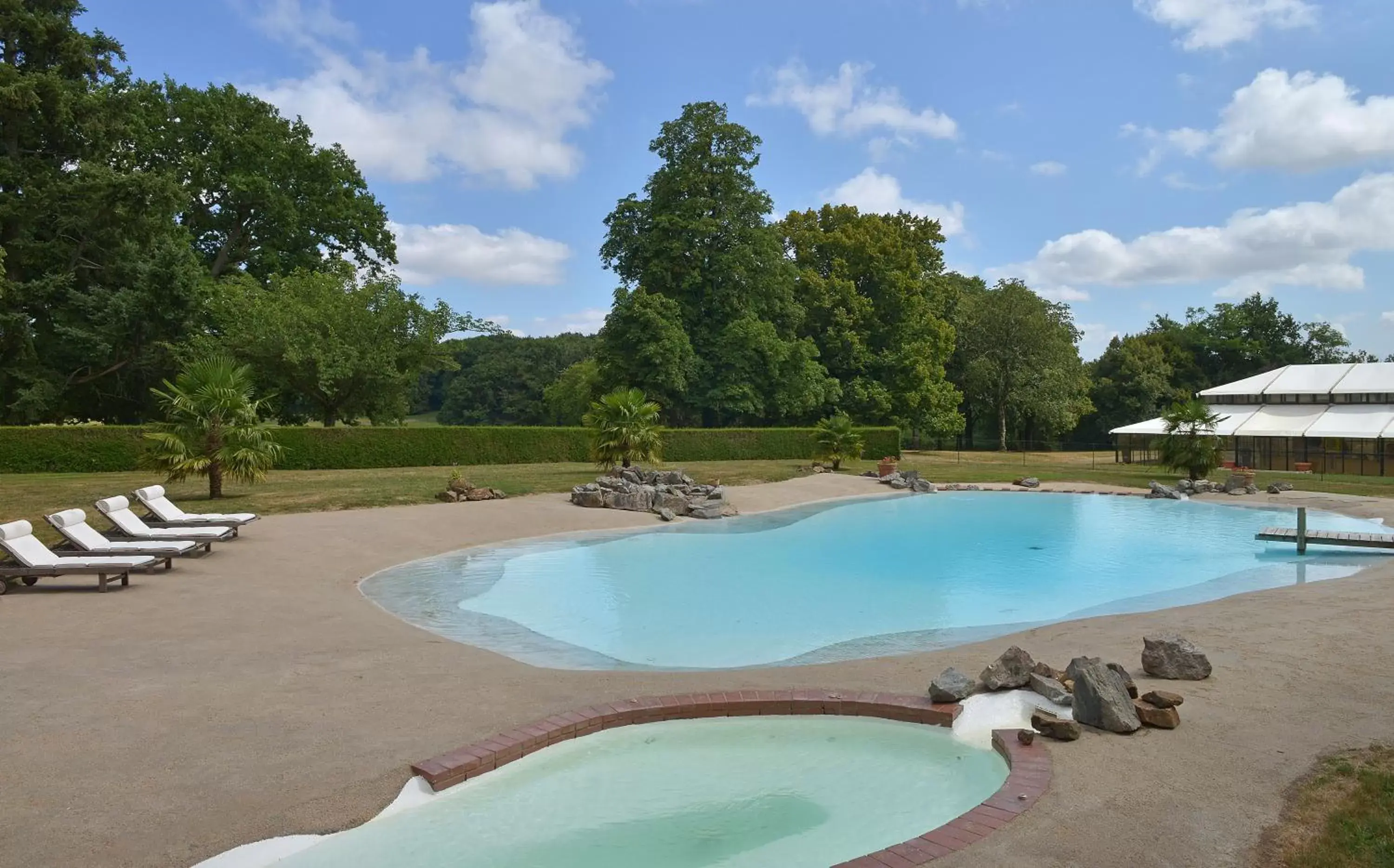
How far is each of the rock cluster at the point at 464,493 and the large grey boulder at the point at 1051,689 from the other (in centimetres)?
1431

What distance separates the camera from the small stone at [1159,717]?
5.32 m

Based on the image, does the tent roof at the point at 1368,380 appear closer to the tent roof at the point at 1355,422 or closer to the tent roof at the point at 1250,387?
the tent roof at the point at 1355,422

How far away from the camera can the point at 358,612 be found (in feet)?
31.0

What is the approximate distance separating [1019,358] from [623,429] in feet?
105

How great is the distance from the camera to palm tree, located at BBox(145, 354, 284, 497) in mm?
16672

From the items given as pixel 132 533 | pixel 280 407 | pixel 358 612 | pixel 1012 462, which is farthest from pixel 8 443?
pixel 1012 462

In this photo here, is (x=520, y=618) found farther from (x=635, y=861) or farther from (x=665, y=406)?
(x=665, y=406)

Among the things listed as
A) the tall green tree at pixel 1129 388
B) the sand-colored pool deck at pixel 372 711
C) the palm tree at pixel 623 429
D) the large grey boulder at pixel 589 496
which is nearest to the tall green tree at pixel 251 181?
the palm tree at pixel 623 429

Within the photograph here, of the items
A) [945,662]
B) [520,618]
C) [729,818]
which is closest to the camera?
[729,818]

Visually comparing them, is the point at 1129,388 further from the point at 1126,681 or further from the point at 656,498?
the point at 1126,681

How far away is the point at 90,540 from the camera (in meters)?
10.9

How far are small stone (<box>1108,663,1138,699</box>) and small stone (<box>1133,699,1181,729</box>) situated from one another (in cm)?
24

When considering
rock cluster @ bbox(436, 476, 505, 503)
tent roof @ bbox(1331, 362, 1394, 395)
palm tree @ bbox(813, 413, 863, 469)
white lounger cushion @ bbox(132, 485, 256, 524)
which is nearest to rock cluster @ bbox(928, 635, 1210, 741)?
white lounger cushion @ bbox(132, 485, 256, 524)

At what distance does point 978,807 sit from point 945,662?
3.12m
